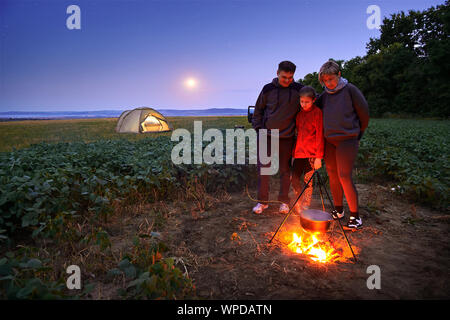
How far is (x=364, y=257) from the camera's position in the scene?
9.83ft

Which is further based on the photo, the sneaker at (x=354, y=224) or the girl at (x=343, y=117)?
the sneaker at (x=354, y=224)

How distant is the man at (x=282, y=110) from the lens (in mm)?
3883

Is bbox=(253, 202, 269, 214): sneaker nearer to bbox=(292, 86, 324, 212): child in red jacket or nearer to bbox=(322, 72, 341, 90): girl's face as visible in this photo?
bbox=(292, 86, 324, 212): child in red jacket

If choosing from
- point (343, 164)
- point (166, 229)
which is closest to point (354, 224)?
point (343, 164)

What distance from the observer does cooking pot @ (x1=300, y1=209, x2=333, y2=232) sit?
2828mm

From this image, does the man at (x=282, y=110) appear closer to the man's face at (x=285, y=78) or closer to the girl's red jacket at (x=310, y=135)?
the man's face at (x=285, y=78)

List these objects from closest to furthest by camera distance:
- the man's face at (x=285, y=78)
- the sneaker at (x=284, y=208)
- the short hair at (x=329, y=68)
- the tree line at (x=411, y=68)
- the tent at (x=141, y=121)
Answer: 1. the short hair at (x=329, y=68)
2. the man's face at (x=285, y=78)
3. the sneaker at (x=284, y=208)
4. the tent at (x=141, y=121)
5. the tree line at (x=411, y=68)

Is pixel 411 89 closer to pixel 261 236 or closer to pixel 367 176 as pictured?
pixel 367 176

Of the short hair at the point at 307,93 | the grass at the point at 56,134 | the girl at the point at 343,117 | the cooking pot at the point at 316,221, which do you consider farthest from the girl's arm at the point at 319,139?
the grass at the point at 56,134

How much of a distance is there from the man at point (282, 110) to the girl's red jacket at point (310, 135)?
207mm

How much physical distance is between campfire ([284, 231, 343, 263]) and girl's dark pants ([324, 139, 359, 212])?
742 mm

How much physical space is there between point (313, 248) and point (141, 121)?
1509 cm

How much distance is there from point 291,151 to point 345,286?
219 centimetres
